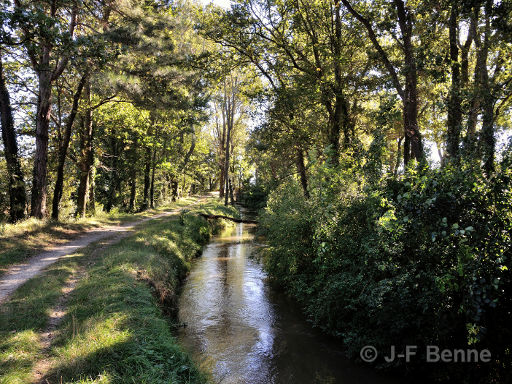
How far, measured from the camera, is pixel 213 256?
53.3 feet

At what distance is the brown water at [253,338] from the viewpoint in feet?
20.1

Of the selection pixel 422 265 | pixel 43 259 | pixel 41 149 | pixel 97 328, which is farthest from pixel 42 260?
pixel 422 265

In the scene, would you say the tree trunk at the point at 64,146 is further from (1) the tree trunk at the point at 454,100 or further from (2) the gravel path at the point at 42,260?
(1) the tree trunk at the point at 454,100

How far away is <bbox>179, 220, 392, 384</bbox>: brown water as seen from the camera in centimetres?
614

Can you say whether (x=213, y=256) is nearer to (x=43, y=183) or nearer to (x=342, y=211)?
(x=43, y=183)

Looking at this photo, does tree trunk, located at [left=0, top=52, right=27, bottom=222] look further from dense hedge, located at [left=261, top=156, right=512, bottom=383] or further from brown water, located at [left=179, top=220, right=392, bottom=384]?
dense hedge, located at [left=261, top=156, right=512, bottom=383]

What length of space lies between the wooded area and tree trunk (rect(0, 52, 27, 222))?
0.20 feet

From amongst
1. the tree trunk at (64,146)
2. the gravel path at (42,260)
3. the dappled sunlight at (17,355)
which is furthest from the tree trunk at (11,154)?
the dappled sunlight at (17,355)

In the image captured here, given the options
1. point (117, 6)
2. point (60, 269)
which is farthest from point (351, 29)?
point (60, 269)

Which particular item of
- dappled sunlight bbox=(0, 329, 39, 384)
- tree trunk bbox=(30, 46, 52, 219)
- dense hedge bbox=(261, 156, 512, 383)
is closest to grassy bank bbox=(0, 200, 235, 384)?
dappled sunlight bbox=(0, 329, 39, 384)

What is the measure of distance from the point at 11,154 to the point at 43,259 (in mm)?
5431

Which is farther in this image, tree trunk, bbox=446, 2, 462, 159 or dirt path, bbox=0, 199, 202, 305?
tree trunk, bbox=446, 2, 462, 159

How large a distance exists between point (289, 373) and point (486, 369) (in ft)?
11.2

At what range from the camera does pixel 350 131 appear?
13.9 metres
